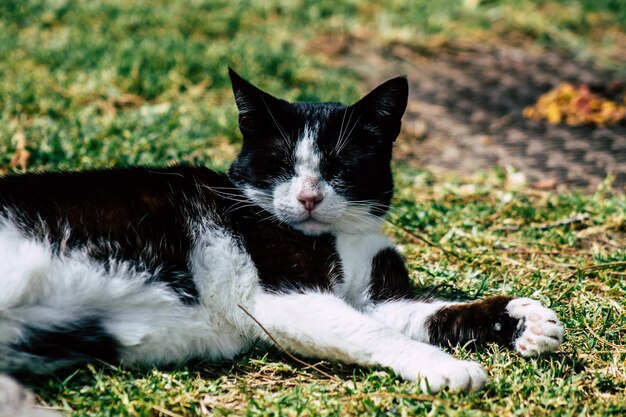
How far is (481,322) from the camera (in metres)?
2.29

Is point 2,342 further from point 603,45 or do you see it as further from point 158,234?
point 603,45

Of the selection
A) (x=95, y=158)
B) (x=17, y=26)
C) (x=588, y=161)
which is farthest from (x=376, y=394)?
(x=17, y=26)

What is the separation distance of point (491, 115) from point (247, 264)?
3.49m

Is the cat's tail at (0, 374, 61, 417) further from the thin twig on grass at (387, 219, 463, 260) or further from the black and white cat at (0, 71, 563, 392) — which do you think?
the thin twig on grass at (387, 219, 463, 260)

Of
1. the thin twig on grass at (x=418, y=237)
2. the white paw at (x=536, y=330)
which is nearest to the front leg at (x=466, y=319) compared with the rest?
the white paw at (x=536, y=330)

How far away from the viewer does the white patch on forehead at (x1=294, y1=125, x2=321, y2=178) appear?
97.2 inches

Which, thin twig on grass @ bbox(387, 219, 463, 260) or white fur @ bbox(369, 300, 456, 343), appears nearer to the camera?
white fur @ bbox(369, 300, 456, 343)

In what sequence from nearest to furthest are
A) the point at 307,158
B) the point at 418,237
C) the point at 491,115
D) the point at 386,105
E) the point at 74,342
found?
the point at 74,342 → the point at 307,158 → the point at 386,105 → the point at 418,237 → the point at 491,115

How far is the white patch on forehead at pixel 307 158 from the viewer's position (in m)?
2.47

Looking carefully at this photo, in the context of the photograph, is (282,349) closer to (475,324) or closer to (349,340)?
(349,340)

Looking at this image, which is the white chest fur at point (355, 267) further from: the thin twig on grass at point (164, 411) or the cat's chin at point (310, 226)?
the thin twig on grass at point (164, 411)

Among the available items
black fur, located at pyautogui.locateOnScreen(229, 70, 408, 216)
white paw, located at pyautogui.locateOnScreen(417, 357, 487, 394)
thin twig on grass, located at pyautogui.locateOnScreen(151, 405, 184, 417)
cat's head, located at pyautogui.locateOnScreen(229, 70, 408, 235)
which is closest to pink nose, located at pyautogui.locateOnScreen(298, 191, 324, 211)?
cat's head, located at pyautogui.locateOnScreen(229, 70, 408, 235)

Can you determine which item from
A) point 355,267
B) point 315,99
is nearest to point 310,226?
point 355,267

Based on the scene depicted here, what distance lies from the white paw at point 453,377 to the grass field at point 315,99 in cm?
4
